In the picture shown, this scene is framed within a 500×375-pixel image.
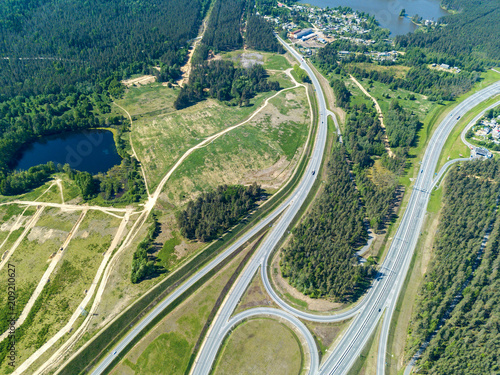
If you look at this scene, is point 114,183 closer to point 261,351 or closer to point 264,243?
point 264,243

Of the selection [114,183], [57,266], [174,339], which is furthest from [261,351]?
[114,183]

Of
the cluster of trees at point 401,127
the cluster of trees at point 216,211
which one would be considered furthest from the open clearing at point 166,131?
the cluster of trees at point 401,127

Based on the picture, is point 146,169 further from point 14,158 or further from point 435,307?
point 435,307

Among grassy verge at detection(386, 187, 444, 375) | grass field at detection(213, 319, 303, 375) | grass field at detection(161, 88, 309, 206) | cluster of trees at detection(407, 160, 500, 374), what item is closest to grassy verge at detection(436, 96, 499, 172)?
cluster of trees at detection(407, 160, 500, 374)

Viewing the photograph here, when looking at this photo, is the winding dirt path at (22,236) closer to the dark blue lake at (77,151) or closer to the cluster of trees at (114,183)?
the cluster of trees at (114,183)

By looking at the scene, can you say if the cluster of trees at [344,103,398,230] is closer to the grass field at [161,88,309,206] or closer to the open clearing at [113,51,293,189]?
the grass field at [161,88,309,206]

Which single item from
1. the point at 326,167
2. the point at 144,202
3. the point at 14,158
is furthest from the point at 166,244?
the point at 14,158
